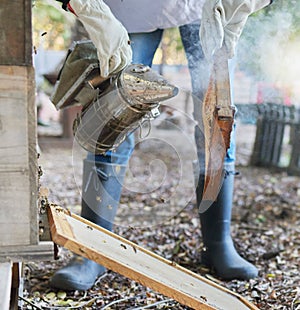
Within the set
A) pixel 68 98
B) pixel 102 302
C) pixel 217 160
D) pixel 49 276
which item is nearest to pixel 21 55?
pixel 68 98

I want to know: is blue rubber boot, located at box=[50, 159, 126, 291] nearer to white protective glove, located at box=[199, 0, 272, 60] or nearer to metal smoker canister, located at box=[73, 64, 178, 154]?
metal smoker canister, located at box=[73, 64, 178, 154]

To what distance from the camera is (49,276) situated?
2.02 m

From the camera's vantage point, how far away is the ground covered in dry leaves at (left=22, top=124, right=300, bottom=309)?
71.1 inches

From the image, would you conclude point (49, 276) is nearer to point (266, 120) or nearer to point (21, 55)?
point (21, 55)

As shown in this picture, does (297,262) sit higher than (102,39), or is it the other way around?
(102,39)

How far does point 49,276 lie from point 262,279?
0.77 m

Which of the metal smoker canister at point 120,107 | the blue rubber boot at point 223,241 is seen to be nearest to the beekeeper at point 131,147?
the blue rubber boot at point 223,241

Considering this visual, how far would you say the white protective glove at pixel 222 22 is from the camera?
1535 mm

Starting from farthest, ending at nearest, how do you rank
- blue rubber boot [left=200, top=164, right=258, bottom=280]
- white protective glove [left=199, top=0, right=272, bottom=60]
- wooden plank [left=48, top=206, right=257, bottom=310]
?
blue rubber boot [left=200, top=164, right=258, bottom=280] < white protective glove [left=199, top=0, right=272, bottom=60] < wooden plank [left=48, top=206, right=257, bottom=310]

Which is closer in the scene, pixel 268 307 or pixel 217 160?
pixel 217 160

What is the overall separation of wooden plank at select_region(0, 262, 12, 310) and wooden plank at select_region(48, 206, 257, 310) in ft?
0.40

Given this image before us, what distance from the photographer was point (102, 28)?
4.65 feet

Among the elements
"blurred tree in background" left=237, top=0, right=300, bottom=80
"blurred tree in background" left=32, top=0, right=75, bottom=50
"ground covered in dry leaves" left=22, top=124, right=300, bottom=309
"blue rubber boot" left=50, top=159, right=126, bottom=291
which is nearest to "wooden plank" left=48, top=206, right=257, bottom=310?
"ground covered in dry leaves" left=22, top=124, right=300, bottom=309

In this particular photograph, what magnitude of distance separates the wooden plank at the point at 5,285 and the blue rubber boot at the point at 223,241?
938 millimetres
